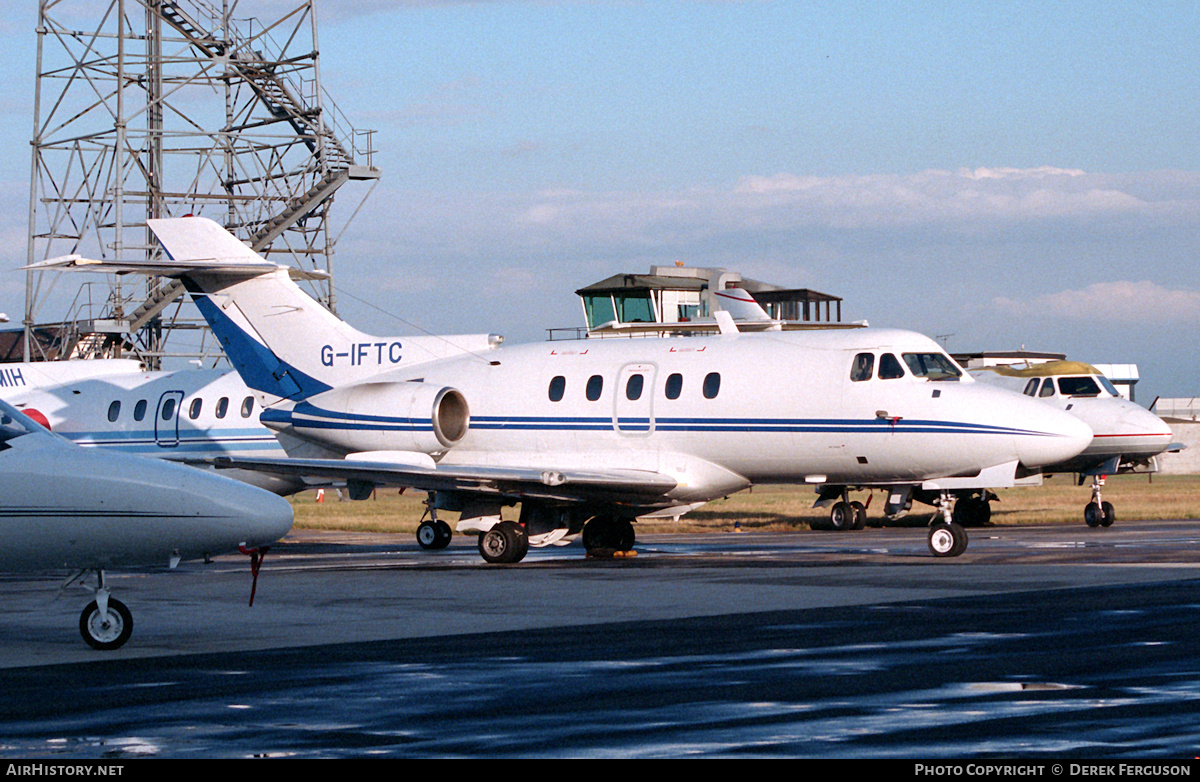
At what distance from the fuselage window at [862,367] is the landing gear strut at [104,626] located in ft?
39.8

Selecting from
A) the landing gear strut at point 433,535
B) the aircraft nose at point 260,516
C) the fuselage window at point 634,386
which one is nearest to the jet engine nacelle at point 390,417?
the fuselage window at point 634,386


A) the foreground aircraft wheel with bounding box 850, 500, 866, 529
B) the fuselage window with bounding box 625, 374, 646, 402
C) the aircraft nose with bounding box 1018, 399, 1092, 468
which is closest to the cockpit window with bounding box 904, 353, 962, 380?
the aircraft nose with bounding box 1018, 399, 1092, 468

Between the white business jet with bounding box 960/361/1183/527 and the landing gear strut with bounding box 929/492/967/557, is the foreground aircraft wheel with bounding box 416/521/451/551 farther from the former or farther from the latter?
the white business jet with bounding box 960/361/1183/527

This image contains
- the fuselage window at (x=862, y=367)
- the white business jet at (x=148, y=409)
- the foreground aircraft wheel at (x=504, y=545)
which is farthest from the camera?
the white business jet at (x=148, y=409)

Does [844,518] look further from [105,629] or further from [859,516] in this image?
[105,629]

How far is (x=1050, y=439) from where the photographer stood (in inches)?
813

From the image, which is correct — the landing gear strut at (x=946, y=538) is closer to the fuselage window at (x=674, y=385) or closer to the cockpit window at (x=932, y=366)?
the cockpit window at (x=932, y=366)

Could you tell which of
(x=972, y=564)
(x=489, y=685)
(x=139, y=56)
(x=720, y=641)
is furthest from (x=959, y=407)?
(x=139, y=56)

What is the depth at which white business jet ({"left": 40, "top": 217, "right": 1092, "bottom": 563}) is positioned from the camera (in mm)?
21375

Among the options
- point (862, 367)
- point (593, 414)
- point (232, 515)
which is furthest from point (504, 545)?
point (232, 515)

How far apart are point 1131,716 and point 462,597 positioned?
969cm

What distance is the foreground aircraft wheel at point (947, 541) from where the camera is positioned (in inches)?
841

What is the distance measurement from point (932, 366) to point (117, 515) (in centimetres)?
1304
